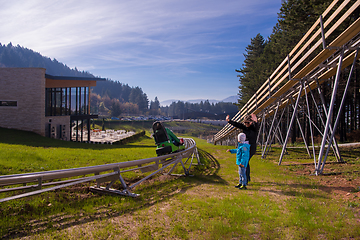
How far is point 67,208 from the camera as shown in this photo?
4875 millimetres

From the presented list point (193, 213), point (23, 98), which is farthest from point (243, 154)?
point (23, 98)

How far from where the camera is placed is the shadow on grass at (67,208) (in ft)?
13.1

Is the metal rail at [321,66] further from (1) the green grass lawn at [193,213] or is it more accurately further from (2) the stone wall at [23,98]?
Result: (2) the stone wall at [23,98]

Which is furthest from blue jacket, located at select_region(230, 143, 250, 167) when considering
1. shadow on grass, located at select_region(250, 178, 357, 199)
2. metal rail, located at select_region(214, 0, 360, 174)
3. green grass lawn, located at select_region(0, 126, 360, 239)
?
metal rail, located at select_region(214, 0, 360, 174)

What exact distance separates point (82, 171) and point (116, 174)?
3.39 ft

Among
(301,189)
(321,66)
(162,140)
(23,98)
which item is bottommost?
(301,189)

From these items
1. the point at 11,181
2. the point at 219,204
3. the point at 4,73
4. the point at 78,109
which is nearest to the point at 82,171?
the point at 11,181

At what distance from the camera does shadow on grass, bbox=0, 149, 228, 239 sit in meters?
3.99

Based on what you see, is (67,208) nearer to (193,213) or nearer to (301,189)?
(193,213)

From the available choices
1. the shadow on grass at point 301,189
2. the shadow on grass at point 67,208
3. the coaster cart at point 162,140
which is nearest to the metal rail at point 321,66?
the shadow on grass at point 301,189

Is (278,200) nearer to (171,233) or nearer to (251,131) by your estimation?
(251,131)

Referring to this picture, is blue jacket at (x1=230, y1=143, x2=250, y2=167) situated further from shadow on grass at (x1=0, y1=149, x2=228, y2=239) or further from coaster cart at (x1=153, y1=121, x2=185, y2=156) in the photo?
coaster cart at (x1=153, y1=121, x2=185, y2=156)

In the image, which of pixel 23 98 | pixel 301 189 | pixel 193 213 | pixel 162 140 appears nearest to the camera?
pixel 193 213

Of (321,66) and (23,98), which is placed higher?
(321,66)
